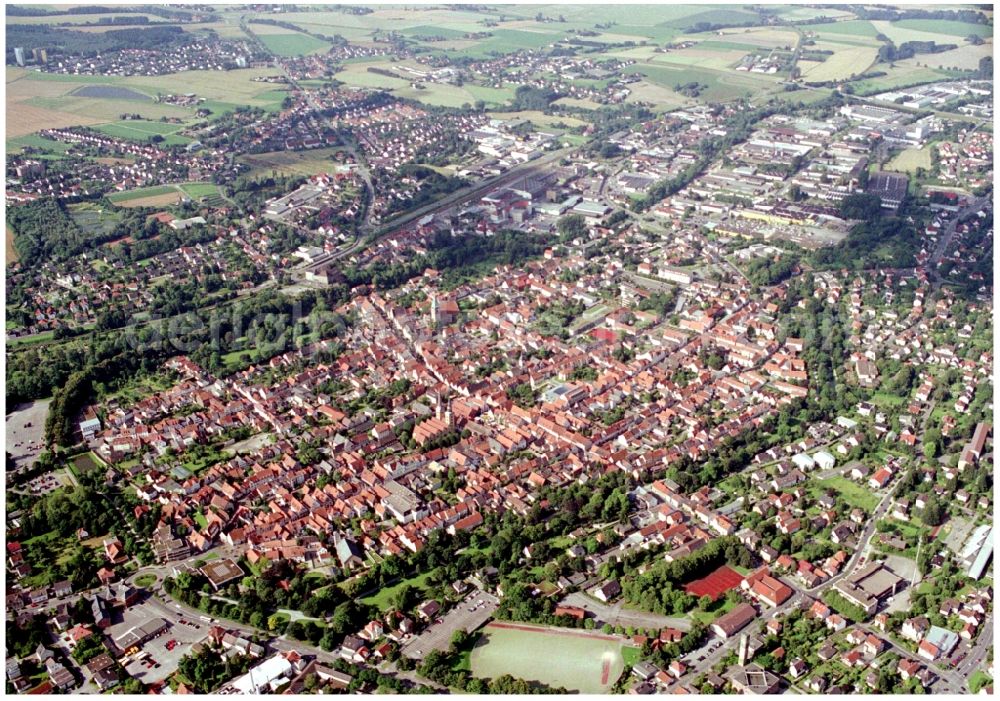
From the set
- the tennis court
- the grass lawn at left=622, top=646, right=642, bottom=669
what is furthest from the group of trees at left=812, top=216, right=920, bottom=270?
the grass lawn at left=622, top=646, right=642, bottom=669

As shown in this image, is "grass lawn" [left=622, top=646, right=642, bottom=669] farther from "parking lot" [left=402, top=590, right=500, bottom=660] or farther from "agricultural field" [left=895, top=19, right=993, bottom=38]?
"agricultural field" [left=895, top=19, right=993, bottom=38]

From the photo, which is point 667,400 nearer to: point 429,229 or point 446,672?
point 446,672

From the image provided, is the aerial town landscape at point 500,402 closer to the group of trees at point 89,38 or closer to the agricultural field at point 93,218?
the agricultural field at point 93,218

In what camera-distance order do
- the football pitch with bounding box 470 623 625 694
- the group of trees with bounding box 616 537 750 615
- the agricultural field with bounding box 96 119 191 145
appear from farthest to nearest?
the agricultural field with bounding box 96 119 191 145 < the group of trees with bounding box 616 537 750 615 < the football pitch with bounding box 470 623 625 694

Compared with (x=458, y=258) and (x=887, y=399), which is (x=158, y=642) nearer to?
(x=887, y=399)

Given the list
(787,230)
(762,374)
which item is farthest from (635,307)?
(787,230)

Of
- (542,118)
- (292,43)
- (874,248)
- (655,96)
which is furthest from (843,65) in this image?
(292,43)
